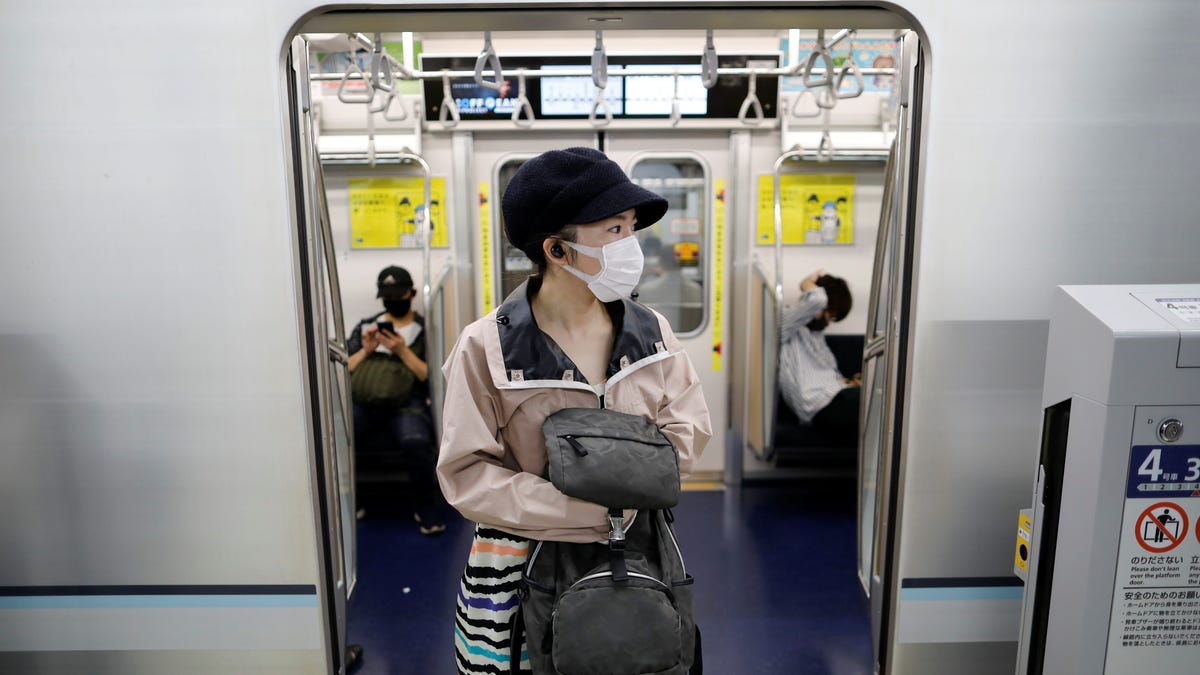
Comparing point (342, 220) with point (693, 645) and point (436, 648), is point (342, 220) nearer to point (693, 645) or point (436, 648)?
point (436, 648)

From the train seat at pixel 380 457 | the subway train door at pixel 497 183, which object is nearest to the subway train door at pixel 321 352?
the train seat at pixel 380 457

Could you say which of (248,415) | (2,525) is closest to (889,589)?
(248,415)

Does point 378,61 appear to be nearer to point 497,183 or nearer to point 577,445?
point 577,445

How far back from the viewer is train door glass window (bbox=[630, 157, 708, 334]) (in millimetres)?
4605

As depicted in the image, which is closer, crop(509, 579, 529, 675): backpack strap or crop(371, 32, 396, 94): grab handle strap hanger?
crop(509, 579, 529, 675): backpack strap

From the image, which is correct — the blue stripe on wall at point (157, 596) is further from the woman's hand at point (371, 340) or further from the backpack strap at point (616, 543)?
the woman's hand at point (371, 340)

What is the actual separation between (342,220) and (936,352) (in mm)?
3819

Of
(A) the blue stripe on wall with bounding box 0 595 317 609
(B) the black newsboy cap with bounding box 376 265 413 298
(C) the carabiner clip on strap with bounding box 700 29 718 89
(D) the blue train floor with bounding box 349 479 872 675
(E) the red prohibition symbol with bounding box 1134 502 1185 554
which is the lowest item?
(D) the blue train floor with bounding box 349 479 872 675

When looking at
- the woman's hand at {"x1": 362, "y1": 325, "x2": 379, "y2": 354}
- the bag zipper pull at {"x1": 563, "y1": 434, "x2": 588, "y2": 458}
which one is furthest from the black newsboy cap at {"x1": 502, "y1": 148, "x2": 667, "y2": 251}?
the woman's hand at {"x1": 362, "y1": 325, "x2": 379, "y2": 354}

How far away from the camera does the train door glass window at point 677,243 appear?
4.61 meters

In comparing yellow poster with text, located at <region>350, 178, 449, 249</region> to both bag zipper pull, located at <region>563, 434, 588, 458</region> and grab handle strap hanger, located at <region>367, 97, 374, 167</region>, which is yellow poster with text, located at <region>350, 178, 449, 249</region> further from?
bag zipper pull, located at <region>563, 434, 588, 458</region>

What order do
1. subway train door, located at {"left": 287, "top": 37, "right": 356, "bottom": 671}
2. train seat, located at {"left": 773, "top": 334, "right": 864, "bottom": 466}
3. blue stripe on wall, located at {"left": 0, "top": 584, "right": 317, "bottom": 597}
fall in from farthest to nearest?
train seat, located at {"left": 773, "top": 334, "right": 864, "bottom": 466} < blue stripe on wall, located at {"left": 0, "top": 584, "right": 317, "bottom": 597} < subway train door, located at {"left": 287, "top": 37, "right": 356, "bottom": 671}

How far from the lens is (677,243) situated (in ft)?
15.4

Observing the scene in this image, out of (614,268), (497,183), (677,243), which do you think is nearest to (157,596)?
(614,268)
